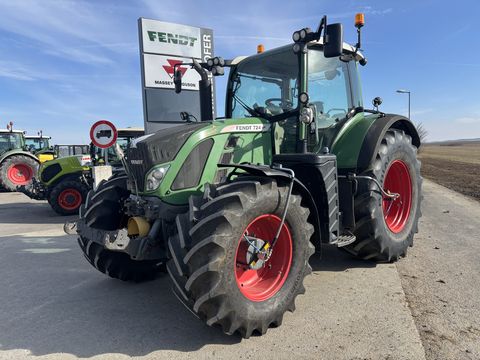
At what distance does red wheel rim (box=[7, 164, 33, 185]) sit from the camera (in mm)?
14961

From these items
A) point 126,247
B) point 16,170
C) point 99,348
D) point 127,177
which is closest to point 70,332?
point 99,348

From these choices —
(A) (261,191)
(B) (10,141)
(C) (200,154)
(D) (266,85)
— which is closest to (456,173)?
(D) (266,85)

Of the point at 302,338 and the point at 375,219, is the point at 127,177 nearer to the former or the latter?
the point at 302,338

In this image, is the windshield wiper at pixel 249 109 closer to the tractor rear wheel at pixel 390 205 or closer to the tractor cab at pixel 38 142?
the tractor rear wheel at pixel 390 205

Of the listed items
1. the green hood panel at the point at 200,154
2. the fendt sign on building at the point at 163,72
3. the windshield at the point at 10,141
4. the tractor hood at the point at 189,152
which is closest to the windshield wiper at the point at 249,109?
the green hood panel at the point at 200,154

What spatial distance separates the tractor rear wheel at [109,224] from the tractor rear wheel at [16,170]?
12772 mm

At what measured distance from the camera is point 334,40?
3492 millimetres

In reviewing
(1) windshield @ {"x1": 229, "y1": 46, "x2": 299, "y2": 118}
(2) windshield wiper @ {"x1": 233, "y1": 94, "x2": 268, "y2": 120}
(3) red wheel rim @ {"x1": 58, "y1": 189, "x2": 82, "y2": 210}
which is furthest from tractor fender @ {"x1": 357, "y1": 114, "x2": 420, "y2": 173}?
(3) red wheel rim @ {"x1": 58, "y1": 189, "x2": 82, "y2": 210}

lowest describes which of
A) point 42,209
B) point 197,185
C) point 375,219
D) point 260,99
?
point 42,209

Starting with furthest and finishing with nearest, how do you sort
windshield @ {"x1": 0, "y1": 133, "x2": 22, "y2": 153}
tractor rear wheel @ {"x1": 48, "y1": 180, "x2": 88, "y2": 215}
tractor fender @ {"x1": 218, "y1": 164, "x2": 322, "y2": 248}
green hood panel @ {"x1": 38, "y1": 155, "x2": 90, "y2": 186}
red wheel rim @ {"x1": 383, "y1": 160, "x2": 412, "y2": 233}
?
windshield @ {"x1": 0, "y1": 133, "x2": 22, "y2": 153} < green hood panel @ {"x1": 38, "y1": 155, "x2": 90, "y2": 186} < tractor rear wheel @ {"x1": 48, "y1": 180, "x2": 88, "y2": 215} < red wheel rim @ {"x1": 383, "y1": 160, "x2": 412, "y2": 233} < tractor fender @ {"x1": 218, "y1": 164, "x2": 322, "y2": 248}

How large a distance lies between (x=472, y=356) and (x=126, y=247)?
2685 mm

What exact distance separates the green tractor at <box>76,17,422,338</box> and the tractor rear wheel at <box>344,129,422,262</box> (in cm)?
2

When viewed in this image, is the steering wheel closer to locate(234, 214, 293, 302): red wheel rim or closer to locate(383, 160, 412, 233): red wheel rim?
locate(234, 214, 293, 302): red wheel rim

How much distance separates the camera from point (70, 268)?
4863 millimetres
